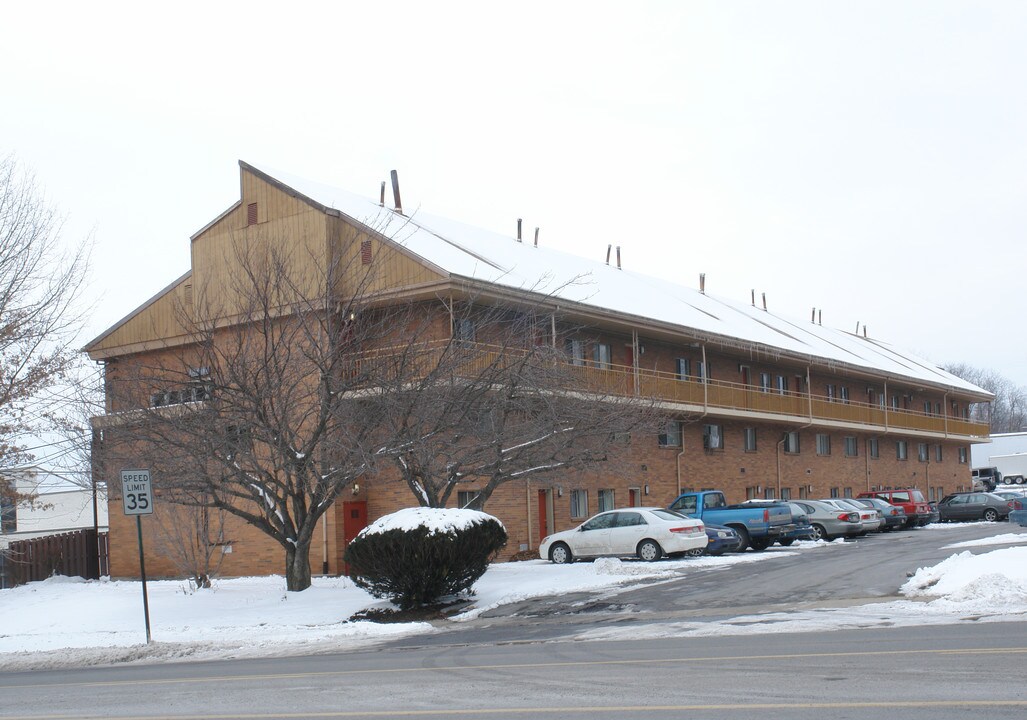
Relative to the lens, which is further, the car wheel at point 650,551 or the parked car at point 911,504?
the parked car at point 911,504

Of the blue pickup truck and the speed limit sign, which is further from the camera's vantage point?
the blue pickup truck

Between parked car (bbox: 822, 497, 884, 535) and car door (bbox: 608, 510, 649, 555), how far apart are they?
1125 centimetres

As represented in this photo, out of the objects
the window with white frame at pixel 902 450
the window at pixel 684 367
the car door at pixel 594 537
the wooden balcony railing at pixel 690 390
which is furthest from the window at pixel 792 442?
the car door at pixel 594 537

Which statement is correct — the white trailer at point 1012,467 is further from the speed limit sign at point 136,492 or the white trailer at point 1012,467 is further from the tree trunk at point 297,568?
the speed limit sign at point 136,492

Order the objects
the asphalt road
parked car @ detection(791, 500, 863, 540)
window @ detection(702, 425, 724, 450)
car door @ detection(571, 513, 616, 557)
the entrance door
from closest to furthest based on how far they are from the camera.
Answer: the asphalt road
car door @ detection(571, 513, 616, 557)
the entrance door
parked car @ detection(791, 500, 863, 540)
window @ detection(702, 425, 724, 450)

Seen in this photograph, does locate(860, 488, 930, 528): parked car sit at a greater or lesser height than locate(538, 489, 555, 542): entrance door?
lesser

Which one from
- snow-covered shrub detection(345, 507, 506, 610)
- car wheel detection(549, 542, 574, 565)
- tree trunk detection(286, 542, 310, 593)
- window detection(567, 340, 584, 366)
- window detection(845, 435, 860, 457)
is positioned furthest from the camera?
window detection(845, 435, 860, 457)

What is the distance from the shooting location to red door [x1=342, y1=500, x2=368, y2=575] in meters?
31.5

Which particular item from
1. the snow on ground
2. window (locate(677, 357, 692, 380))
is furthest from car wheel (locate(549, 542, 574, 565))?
window (locate(677, 357, 692, 380))

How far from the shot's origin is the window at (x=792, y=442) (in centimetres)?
4562

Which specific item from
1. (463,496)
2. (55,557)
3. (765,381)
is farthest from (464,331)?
(765,381)

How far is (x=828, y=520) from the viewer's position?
113 feet

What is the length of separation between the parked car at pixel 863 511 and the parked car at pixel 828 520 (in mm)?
774

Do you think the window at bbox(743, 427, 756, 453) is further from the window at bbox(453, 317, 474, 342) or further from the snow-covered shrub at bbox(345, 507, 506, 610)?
the snow-covered shrub at bbox(345, 507, 506, 610)
